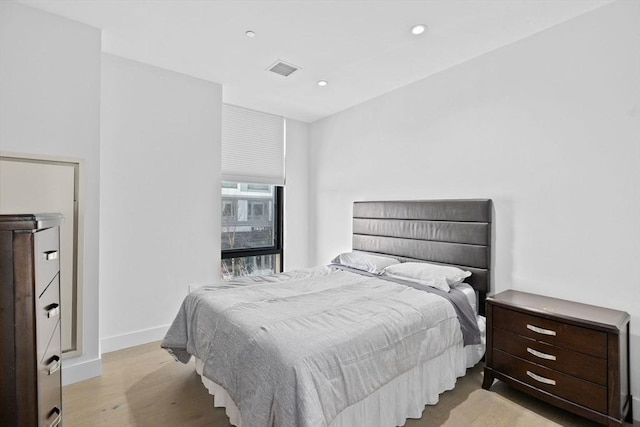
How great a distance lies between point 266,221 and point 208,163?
1.34 meters

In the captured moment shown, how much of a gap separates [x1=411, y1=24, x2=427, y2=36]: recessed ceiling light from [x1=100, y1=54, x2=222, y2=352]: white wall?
2.17 m

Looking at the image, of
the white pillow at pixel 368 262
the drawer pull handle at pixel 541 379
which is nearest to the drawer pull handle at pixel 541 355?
the drawer pull handle at pixel 541 379

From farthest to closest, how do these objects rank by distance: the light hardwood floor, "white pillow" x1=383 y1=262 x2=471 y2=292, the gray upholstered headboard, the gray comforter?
the gray upholstered headboard, "white pillow" x1=383 y1=262 x2=471 y2=292, the light hardwood floor, the gray comforter

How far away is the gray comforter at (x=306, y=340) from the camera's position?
1.42 m

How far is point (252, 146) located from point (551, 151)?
10.9 ft

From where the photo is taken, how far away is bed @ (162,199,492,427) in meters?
1.46

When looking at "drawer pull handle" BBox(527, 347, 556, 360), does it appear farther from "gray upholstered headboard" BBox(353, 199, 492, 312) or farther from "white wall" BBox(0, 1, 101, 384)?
"white wall" BBox(0, 1, 101, 384)

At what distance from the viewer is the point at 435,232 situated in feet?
9.91

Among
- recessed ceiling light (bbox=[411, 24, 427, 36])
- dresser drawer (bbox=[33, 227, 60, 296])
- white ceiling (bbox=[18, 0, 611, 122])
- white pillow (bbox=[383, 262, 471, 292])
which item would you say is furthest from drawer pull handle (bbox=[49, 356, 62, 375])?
recessed ceiling light (bbox=[411, 24, 427, 36])

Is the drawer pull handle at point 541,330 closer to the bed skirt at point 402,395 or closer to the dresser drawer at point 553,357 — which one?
the dresser drawer at point 553,357

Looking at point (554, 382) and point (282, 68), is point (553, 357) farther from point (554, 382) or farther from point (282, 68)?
point (282, 68)

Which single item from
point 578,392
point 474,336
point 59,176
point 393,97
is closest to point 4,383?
point 59,176

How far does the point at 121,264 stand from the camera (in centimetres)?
300

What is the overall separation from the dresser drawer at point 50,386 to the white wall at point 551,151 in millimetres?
2977
